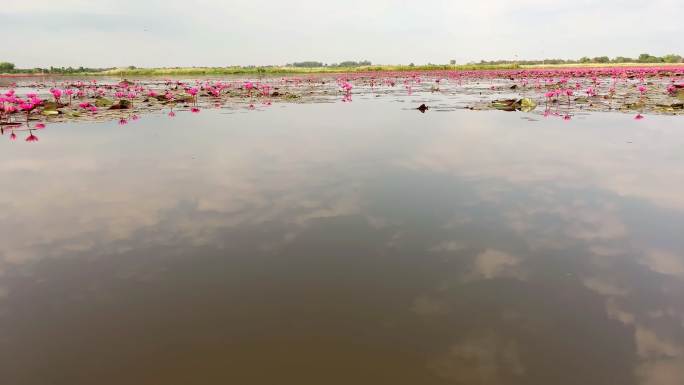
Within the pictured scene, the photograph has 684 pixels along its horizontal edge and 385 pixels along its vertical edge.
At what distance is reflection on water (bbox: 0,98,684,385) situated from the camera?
6.79 feet

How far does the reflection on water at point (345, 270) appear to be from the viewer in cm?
207

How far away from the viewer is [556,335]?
2.23 meters

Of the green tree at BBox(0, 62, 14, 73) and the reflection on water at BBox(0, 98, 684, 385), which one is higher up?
the green tree at BBox(0, 62, 14, 73)

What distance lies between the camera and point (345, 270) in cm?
298

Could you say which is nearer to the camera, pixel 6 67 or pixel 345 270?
pixel 345 270

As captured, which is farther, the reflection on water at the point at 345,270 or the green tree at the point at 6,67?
the green tree at the point at 6,67

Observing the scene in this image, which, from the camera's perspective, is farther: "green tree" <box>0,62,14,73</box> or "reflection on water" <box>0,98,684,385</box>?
"green tree" <box>0,62,14,73</box>

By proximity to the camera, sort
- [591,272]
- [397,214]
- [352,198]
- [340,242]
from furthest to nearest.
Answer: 1. [352,198]
2. [397,214]
3. [340,242]
4. [591,272]

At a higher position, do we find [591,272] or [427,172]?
[427,172]

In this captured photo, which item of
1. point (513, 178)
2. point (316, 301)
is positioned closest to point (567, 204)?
point (513, 178)

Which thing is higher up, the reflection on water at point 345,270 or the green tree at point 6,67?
the green tree at point 6,67

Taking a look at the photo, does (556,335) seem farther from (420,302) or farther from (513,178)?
(513,178)

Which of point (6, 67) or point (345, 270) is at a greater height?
point (6, 67)

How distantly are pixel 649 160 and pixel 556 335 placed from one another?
542cm
